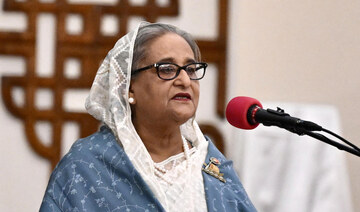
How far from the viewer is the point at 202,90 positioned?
3.63m

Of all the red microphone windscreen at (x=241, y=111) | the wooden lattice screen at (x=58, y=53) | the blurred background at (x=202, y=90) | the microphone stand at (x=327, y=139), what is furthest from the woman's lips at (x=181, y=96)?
the wooden lattice screen at (x=58, y=53)

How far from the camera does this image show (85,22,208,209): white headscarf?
6.68 feet

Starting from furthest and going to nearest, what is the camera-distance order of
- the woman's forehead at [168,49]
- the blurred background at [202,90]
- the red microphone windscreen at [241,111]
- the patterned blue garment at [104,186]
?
the blurred background at [202,90] → the woman's forehead at [168,49] → the patterned blue garment at [104,186] → the red microphone windscreen at [241,111]

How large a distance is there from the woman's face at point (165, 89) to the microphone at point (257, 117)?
32 centimetres

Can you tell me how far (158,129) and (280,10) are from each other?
192 centimetres

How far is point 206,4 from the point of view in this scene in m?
3.65

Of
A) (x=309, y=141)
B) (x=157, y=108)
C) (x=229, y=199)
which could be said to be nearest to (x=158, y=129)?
(x=157, y=108)

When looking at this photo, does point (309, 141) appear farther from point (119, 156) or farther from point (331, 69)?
point (119, 156)

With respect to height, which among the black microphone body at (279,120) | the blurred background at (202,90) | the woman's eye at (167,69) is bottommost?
the blurred background at (202,90)

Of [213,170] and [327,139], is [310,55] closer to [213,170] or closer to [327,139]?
[213,170]

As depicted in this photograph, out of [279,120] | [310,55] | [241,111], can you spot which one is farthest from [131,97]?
[310,55]

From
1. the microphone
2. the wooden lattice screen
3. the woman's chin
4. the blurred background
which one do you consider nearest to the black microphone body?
the microphone

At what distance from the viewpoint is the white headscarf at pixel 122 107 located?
2.04 meters

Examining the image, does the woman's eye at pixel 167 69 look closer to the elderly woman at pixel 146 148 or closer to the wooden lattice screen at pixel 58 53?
the elderly woman at pixel 146 148
